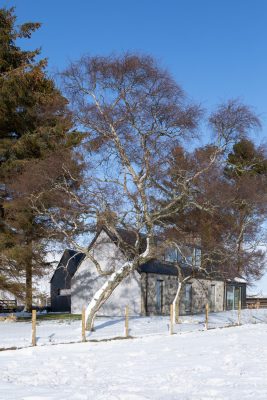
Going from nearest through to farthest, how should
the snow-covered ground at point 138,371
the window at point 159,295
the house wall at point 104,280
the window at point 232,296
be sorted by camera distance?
1. the snow-covered ground at point 138,371
2. the house wall at point 104,280
3. the window at point 159,295
4. the window at point 232,296

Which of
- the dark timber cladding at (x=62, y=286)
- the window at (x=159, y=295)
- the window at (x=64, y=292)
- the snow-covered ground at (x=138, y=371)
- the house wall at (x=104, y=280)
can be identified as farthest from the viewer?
the window at (x=64, y=292)

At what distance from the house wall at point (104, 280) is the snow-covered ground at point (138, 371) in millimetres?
14021

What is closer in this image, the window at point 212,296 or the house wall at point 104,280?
the house wall at point 104,280

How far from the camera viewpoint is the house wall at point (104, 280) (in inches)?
1358

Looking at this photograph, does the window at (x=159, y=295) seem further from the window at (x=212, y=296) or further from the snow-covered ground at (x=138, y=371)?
the snow-covered ground at (x=138, y=371)

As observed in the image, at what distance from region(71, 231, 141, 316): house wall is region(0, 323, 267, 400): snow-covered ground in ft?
46.0

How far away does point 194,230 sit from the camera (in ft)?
96.6

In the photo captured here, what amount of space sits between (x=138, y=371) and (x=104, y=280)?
908 inches

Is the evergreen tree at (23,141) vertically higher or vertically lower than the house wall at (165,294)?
higher

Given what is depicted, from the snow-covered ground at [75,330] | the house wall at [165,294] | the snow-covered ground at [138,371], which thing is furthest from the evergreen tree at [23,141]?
the snow-covered ground at [138,371]

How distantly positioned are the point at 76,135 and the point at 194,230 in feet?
28.1

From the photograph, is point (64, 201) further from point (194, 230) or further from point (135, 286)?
point (135, 286)

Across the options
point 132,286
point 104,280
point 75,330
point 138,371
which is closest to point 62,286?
point 104,280

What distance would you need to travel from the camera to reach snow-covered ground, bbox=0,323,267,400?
32.9 feet
